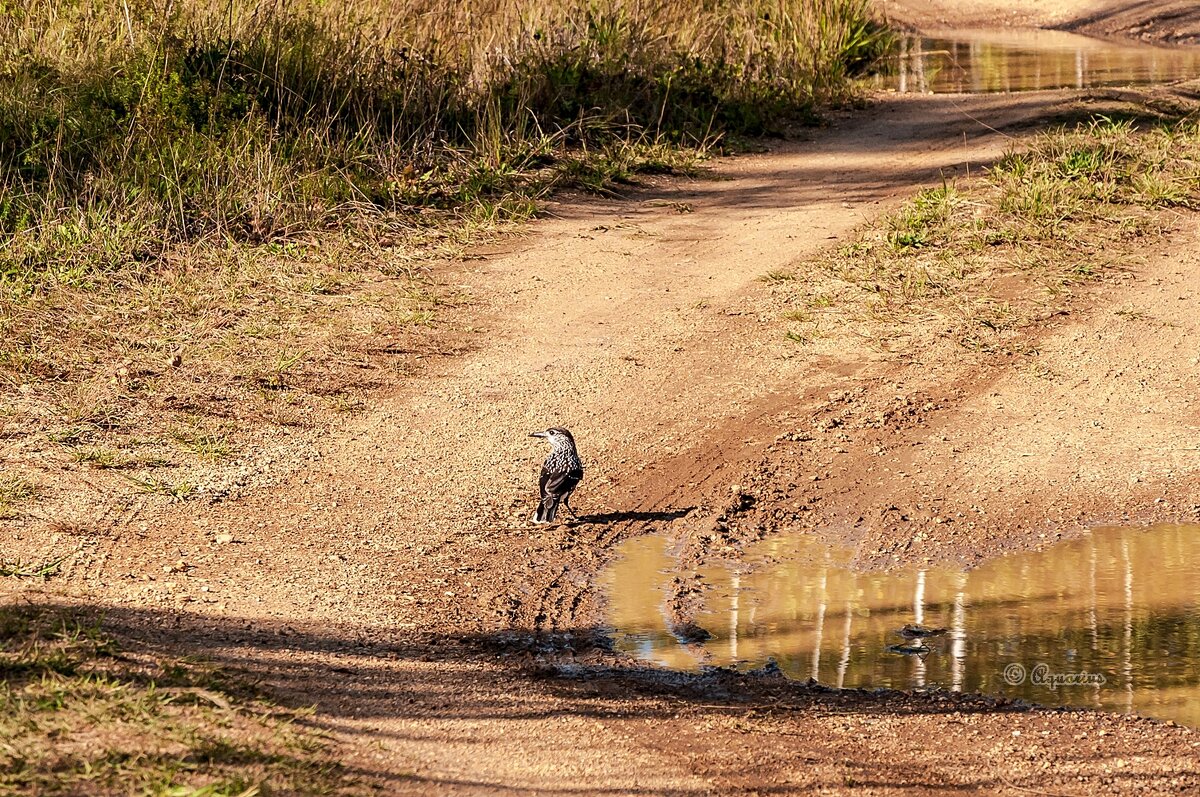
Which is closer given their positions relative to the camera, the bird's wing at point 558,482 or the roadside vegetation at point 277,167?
the bird's wing at point 558,482

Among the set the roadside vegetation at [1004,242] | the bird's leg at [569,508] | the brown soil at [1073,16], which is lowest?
the bird's leg at [569,508]

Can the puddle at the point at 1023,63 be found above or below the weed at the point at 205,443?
above

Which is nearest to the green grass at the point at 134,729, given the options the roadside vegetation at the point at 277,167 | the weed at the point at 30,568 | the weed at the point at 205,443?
the weed at the point at 30,568

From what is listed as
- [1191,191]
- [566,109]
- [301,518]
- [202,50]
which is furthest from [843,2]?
[301,518]

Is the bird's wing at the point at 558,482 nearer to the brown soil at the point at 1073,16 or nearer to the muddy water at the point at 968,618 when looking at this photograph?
the muddy water at the point at 968,618

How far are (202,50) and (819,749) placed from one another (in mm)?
7206

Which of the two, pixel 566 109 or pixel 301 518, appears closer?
pixel 301 518

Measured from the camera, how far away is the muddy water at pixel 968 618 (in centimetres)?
416

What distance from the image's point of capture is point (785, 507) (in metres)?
5.46

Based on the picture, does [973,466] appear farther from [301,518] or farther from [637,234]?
[637,234]

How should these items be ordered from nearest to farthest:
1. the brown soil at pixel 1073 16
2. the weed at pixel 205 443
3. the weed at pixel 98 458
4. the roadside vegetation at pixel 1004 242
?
the weed at pixel 98 458 → the weed at pixel 205 443 → the roadside vegetation at pixel 1004 242 → the brown soil at pixel 1073 16

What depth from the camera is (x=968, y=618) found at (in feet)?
15.0

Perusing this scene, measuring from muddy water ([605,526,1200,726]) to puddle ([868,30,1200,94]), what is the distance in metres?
9.39

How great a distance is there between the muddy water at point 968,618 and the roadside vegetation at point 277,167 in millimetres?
2223
